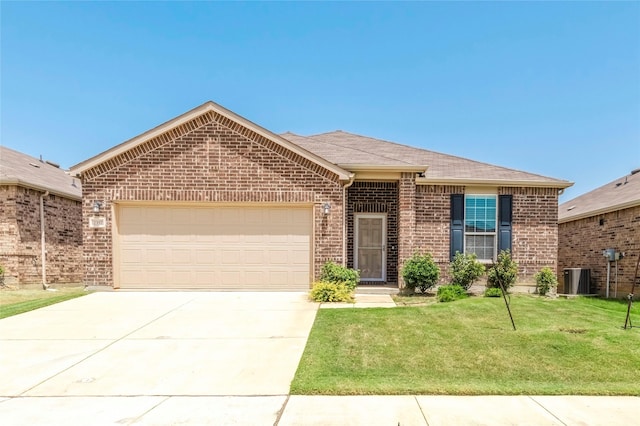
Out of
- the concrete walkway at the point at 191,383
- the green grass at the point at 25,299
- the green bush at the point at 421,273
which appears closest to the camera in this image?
the concrete walkway at the point at 191,383

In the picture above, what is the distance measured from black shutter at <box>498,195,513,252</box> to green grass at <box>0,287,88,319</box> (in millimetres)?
12079

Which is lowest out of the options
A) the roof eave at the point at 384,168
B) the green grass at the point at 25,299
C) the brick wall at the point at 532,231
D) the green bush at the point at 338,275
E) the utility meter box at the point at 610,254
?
the green grass at the point at 25,299

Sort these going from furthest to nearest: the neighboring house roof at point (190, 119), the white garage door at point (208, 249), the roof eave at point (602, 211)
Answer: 1. the roof eave at point (602, 211)
2. the white garage door at point (208, 249)
3. the neighboring house roof at point (190, 119)

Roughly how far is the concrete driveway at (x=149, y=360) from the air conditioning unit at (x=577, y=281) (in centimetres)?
922

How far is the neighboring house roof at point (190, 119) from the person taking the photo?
10.3m

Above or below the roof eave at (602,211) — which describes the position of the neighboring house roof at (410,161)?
above

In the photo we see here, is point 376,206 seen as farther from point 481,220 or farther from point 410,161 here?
point 481,220

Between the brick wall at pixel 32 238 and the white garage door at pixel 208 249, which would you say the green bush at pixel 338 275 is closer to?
the white garage door at pixel 208 249

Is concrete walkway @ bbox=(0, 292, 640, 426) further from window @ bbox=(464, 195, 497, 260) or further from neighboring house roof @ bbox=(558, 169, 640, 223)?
neighboring house roof @ bbox=(558, 169, 640, 223)

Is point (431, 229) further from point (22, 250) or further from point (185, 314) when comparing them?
point (22, 250)

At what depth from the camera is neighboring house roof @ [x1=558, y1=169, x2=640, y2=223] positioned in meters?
12.0

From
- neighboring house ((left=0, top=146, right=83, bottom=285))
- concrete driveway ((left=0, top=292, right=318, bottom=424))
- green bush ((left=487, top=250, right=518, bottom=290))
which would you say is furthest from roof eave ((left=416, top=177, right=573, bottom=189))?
neighboring house ((left=0, top=146, right=83, bottom=285))

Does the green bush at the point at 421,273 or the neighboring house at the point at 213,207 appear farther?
the neighboring house at the point at 213,207
